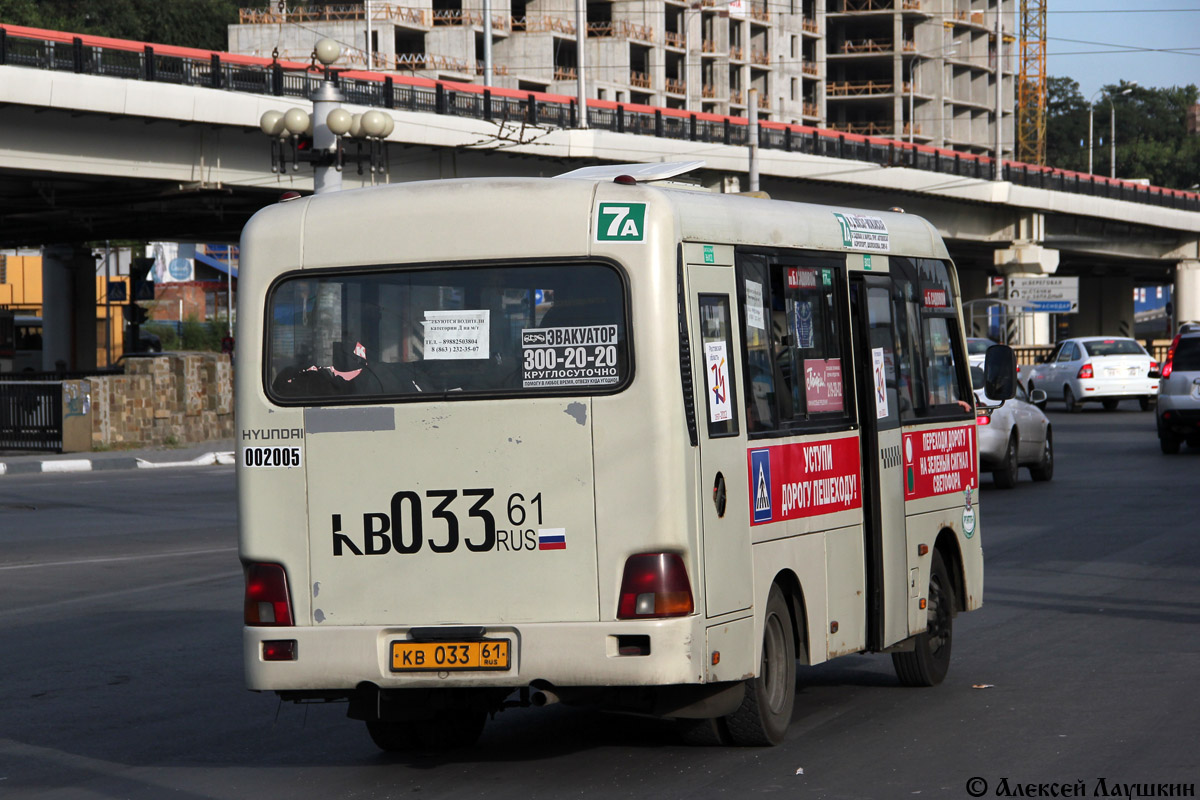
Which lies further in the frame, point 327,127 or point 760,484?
point 327,127

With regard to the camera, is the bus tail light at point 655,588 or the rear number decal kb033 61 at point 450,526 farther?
the rear number decal kb033 61 at point 450,526

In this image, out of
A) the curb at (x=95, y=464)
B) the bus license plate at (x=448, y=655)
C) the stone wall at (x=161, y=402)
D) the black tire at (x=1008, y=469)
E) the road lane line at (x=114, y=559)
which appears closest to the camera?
the bus license plate at (x=448, y=655)

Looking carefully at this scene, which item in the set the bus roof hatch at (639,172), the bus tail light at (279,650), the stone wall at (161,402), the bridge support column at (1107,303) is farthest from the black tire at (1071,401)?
the bridge support column at (1107,303)

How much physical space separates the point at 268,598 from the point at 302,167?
32375 millimetres

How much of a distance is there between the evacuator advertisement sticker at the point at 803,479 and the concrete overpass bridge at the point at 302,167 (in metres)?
18.5

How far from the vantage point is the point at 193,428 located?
33.4 meters

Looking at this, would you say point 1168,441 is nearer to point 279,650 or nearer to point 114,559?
point 114,559

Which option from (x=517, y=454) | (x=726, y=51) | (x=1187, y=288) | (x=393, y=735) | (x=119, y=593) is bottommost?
(x=119, y=593)

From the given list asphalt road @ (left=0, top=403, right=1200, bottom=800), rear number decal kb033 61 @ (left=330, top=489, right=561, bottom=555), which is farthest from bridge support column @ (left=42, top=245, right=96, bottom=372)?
rear number decal kb033 61 @ (left=330, top=489, right=561, bottom=555)

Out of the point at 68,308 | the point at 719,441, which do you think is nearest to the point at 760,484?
the point at 719,441

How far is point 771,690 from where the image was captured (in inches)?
278

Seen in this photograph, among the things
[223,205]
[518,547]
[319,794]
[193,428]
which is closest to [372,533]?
[518,547]

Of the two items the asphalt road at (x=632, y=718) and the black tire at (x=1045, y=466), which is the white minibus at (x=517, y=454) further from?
the black tire at (x=1045, y=466)

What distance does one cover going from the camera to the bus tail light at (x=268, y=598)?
6566 mm
